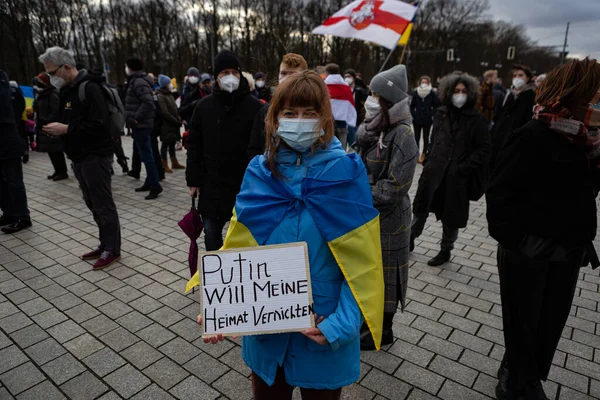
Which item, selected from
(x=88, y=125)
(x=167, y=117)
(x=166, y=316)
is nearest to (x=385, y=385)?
(x=166, y=316)

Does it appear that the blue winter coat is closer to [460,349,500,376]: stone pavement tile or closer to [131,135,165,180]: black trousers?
[460,349,500,376]: stone pavement tile

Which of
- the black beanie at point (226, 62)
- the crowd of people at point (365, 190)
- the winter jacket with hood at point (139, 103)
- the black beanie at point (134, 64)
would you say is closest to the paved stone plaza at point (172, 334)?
the crowd of people at point (365, 190)

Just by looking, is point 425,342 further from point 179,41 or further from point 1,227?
point 179,41

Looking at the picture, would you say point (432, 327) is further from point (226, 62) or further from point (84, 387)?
point (226, 62)

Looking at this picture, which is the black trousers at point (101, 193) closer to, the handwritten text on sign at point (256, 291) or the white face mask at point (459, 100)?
the handwritten text on sign at point (256, 291)

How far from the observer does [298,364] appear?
1.58 meters

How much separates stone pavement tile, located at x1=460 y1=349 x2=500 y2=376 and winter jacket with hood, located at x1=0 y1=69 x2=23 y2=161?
5728mm

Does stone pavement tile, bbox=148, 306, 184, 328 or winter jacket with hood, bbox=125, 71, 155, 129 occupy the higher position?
winter jacket with hood, bbox=125, 71, 155, 129

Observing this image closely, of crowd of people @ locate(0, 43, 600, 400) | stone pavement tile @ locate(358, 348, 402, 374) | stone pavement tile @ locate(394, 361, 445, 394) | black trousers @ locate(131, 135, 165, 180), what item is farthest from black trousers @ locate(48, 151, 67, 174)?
stone pavement tile @ locate(394, 361, 445, 394)

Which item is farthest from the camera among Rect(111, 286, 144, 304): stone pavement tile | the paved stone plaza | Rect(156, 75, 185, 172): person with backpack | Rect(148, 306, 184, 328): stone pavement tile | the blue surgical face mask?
Rect(156, 75, 185, 172): person with backpack

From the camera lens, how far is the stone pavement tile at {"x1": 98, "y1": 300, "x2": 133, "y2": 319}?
350cm

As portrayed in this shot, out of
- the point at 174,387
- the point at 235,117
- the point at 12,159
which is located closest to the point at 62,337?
the point at 174,387

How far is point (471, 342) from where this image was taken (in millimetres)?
3172

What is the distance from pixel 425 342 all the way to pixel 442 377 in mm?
399
